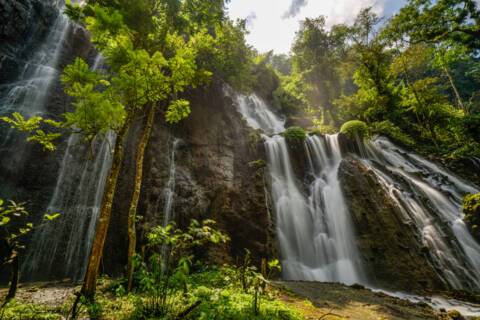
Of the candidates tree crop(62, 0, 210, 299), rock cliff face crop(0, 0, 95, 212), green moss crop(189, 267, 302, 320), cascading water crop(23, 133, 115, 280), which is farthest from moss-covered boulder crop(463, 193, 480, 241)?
rock cliff face crop(0, 0, 95, 212)

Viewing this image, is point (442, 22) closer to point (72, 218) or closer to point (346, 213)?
point (346, 213)

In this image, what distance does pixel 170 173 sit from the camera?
12578 millimetres

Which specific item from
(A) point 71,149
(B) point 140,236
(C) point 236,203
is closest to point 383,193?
(C) point 236,203

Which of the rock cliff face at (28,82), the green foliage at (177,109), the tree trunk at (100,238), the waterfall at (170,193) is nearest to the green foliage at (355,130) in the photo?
the waterfall at (170,193)

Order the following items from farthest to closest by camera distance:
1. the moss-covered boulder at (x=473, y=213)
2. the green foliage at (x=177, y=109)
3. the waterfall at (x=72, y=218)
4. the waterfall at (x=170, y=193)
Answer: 1. the waterfall at (x=170, y=193)
2. the moss-covered boulder at (x=473, y=213)
3. the waterfall at (x=72, y=218)
4. the green foliage at (x=177, y=109)

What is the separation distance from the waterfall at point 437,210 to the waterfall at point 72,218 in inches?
521

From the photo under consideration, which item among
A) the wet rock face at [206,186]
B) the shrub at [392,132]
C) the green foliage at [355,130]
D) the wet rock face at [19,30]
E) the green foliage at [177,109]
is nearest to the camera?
the green foliage at [177,109]

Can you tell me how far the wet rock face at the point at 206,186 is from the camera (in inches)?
427

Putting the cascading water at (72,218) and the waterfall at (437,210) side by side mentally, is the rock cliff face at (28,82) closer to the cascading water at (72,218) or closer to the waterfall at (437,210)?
the cascading water at (72,218)

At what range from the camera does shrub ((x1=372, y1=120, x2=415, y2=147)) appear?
1833cm

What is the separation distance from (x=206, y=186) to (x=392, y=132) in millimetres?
16335

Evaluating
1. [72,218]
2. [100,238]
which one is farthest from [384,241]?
[72,218]

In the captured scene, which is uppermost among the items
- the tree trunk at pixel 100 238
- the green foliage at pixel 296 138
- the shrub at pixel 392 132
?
the shrub at pixel 392 132

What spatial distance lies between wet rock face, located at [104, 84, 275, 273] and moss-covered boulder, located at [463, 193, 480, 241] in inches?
335
